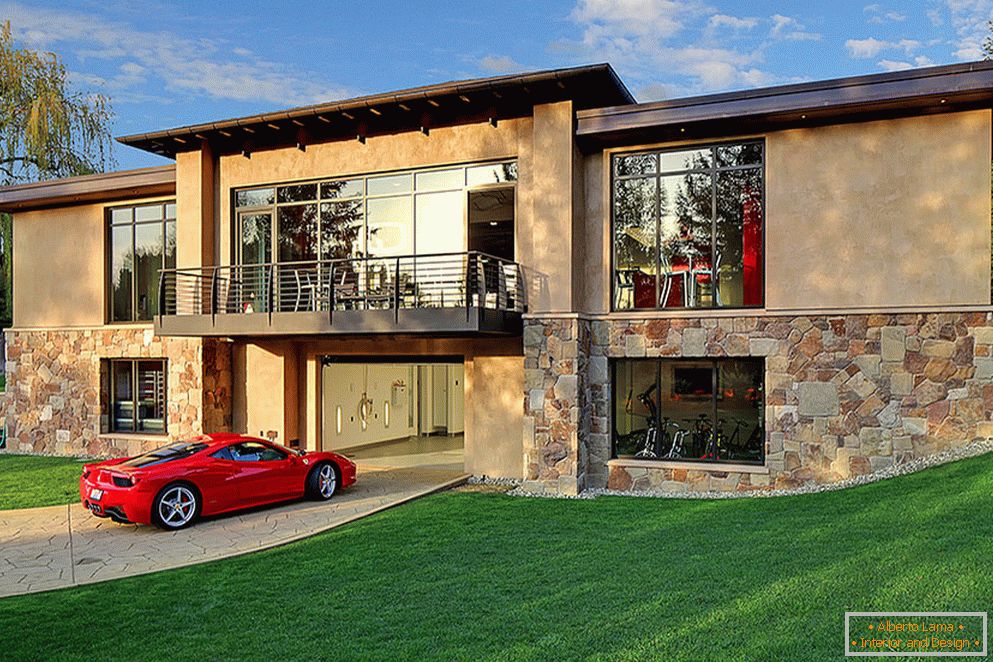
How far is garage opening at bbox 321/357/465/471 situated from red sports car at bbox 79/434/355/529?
4.02 m

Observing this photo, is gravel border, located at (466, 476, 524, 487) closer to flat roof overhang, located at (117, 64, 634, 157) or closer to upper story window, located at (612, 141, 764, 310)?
upper story window, located at (612, 141, 764, 310)

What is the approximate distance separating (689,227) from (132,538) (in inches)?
399

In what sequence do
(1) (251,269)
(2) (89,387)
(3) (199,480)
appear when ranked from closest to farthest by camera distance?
(3) (199,480) → (1) (251,269) → (2) (89,387)

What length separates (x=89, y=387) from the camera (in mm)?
18250

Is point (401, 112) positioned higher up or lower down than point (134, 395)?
higher up

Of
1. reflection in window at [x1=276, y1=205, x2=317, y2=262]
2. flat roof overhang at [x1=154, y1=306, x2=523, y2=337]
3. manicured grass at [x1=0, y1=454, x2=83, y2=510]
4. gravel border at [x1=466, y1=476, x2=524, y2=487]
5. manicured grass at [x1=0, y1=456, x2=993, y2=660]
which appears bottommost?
manicured grass at [x1=0, y1=454, x2=83, y2=510]

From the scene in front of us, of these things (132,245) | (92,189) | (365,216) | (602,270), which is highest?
(92,189)

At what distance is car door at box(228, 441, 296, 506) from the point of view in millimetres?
11531

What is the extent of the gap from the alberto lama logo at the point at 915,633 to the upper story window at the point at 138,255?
52.7 feet

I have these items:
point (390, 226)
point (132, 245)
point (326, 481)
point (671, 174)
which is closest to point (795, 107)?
point (671, 174)

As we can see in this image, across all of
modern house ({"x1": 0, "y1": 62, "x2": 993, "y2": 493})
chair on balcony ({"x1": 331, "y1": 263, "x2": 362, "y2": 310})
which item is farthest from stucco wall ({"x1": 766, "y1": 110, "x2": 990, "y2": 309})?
chair on balcony ({"x1": 331, "y1": 263, "x2": 362, "y2": 310})

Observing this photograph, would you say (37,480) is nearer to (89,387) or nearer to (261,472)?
(89,387)

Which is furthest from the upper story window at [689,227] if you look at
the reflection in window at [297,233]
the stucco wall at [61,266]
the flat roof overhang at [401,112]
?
the stucco wall at [61,266]

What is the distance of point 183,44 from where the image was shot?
73.5 ft
